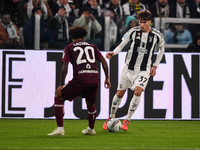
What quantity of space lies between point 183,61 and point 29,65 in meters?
3.88

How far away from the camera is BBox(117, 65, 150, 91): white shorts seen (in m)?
7.54

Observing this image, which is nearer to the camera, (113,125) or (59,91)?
(59,91)

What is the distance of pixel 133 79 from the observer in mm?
7703

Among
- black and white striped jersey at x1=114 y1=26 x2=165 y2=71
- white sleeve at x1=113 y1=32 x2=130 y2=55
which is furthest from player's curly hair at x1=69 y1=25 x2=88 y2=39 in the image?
black and white striped jersey at x1=114 y1=26 x2=165 y2=71

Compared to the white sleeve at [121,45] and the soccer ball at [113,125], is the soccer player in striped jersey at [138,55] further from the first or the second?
the soccer ball at [113,125]

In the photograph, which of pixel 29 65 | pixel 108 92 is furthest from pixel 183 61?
pixel 29 65

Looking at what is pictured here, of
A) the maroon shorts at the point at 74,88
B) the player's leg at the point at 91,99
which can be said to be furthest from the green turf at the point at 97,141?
the maroon shorts at the point at 74,88

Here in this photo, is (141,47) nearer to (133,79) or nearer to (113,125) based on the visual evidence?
(133,79)

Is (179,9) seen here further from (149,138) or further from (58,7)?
(149,138)

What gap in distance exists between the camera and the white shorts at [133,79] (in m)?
7.54

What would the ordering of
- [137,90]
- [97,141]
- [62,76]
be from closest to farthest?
[97,141] < [62,76] < [137,90]

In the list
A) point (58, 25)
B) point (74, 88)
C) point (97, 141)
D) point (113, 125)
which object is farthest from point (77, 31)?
point (58, 25)

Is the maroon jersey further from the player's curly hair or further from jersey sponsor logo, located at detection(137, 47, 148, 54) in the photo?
jersey sponsor logo, located at detection(137, 47, 148, 54)

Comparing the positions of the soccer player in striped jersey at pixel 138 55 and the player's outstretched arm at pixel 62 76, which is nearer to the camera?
the player's outstretched arm at pixel 62 76
